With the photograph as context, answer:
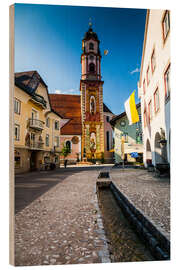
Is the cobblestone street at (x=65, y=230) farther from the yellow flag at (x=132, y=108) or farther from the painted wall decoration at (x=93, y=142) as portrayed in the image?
the painted wall decoration at (x=93, y=142)

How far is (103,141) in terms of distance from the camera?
24344 millimetres

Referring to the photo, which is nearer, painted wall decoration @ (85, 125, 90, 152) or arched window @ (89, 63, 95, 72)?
painted wall decoration @ (85, 125, 90, 152)

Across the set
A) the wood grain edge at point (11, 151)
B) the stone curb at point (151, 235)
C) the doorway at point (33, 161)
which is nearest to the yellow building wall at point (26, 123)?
the doorway at point (33, 161)

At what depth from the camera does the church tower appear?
955 inches

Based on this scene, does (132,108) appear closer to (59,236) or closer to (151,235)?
(151,235)

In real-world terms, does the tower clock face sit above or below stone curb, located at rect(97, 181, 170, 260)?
above

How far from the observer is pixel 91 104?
25031mm

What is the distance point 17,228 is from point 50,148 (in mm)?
13634

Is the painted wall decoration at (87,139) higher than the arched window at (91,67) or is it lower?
lower

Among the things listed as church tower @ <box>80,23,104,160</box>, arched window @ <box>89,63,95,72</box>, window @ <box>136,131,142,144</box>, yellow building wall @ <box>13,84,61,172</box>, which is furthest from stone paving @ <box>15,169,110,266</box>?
arched window @ <box>89,63,95,72</box>

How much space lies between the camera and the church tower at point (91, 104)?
24266 mm

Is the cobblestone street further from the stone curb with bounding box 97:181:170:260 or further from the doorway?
the doorway
